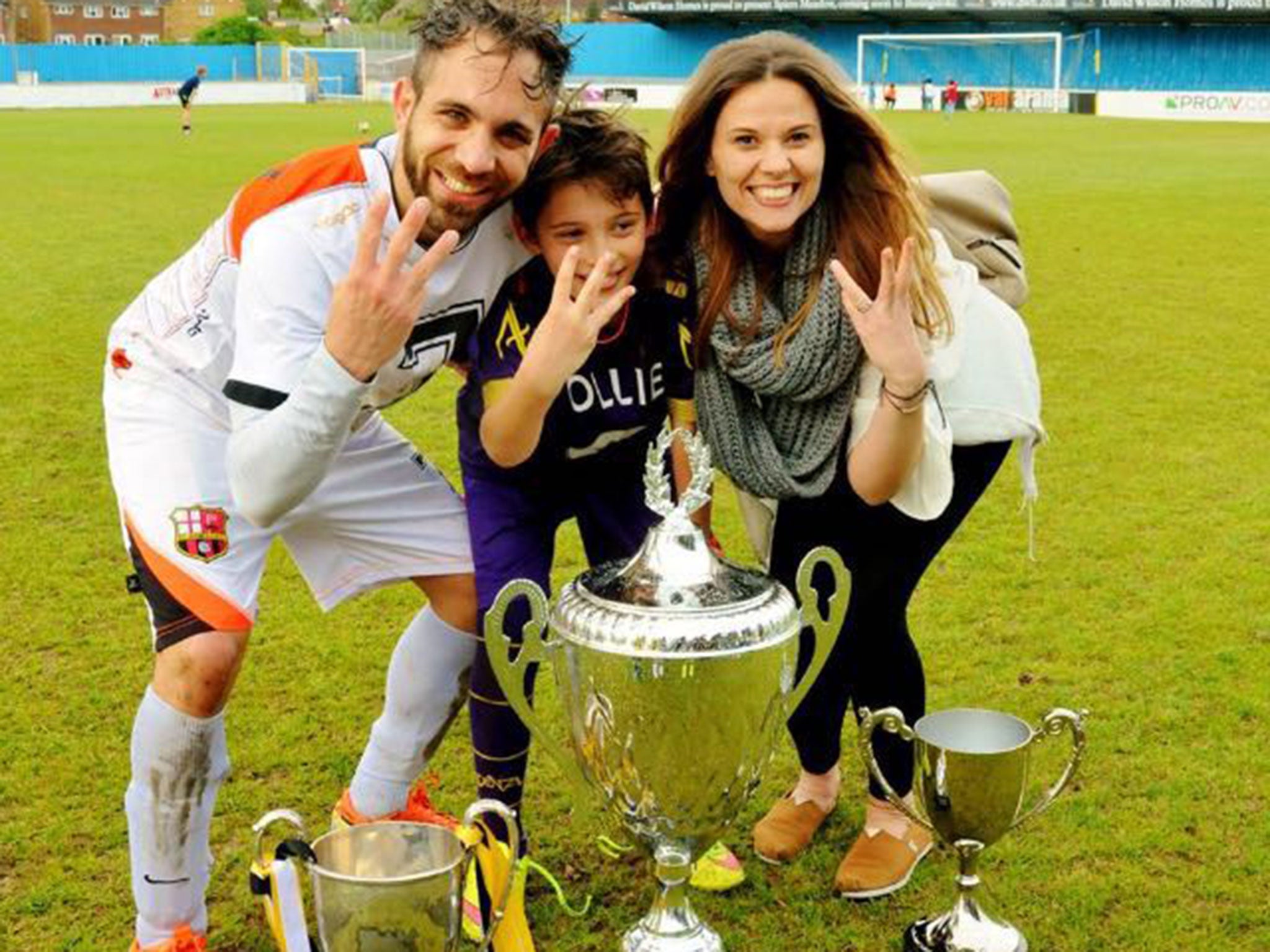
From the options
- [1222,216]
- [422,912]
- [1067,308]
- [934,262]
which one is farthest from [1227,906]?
[1222,216]

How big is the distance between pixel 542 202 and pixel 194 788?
3.92 ft

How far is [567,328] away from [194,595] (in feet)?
2.67

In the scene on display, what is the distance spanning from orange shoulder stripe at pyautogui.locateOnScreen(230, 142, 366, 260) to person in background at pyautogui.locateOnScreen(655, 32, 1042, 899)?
594 millimetres

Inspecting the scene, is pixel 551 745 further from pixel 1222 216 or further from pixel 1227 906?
pixel 1222 216

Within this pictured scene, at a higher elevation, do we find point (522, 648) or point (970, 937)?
point (522, 648)

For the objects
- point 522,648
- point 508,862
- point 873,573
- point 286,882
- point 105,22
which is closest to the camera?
point 286,882

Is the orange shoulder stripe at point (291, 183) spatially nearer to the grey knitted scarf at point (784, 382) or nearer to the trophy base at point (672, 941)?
the grey knitted scarf at point (784, 382)

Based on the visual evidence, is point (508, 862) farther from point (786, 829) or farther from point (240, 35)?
point (240, 35)

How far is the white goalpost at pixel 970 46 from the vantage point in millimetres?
51188

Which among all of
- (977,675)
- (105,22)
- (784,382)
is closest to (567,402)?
(784,382)

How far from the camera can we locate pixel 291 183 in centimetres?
272

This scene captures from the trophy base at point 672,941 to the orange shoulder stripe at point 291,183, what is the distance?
135cm

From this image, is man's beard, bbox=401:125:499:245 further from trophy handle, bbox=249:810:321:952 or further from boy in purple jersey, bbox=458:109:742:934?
trophy handle, bbox=249:810:321:952

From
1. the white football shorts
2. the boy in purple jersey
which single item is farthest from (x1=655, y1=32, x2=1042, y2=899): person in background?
the white football shorts
